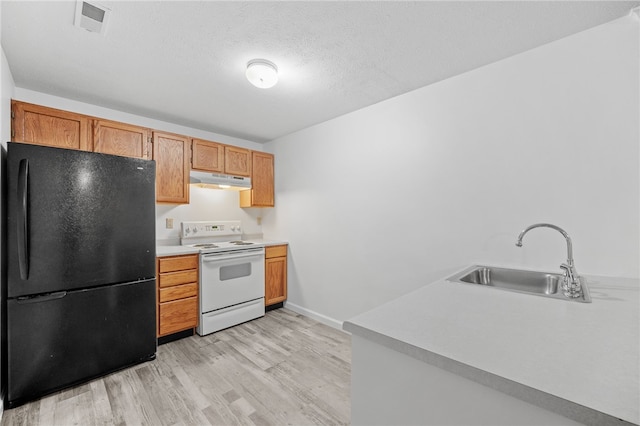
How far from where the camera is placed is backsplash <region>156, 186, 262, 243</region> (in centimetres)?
329

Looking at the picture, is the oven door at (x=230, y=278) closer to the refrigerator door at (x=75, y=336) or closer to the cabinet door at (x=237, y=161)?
the refrigerator door at (x=75, y=336)

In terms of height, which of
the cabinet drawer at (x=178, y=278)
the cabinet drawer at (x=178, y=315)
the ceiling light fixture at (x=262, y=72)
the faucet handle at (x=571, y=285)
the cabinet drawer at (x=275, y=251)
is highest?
the ceiling light fixture at (x=262, y=72)

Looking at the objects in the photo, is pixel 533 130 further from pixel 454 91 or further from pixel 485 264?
pixel 485 264

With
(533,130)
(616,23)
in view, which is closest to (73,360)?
(533,130)

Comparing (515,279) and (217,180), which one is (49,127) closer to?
(217,180)

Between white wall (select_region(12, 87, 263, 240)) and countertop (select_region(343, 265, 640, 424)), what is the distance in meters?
3.03

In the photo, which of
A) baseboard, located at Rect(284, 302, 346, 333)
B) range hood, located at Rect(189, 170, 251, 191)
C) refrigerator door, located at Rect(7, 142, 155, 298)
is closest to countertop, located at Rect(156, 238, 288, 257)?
refrigerator door, located at Rect(7, 142, 155, 298)

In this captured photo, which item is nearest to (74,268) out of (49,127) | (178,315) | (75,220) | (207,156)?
(75,220)

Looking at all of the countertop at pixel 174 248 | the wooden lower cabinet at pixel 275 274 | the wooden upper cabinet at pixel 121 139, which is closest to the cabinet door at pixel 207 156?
the wooden upper cabinet at pixel 121 139

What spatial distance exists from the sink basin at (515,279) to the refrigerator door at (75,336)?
2455mm

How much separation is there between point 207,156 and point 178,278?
145 cm

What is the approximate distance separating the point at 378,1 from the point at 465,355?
1.67m

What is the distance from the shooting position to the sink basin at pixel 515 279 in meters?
1.73

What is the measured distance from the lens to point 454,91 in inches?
88.9
